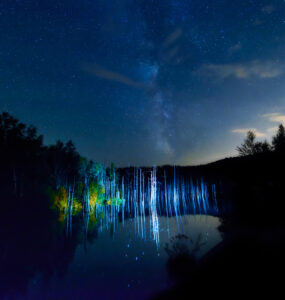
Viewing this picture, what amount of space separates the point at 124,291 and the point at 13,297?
3685 millimetres

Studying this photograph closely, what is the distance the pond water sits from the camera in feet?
20.5

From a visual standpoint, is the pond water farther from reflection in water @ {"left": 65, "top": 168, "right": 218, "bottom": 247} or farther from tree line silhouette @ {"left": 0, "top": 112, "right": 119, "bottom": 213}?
tree line silhouette @ {"left": 0, "top": 112, "right": 119, "bottom": 213}

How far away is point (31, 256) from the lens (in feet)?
32.2

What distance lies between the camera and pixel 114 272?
7797 millimetres

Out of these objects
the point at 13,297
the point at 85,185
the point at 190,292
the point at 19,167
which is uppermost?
the point at 19,167

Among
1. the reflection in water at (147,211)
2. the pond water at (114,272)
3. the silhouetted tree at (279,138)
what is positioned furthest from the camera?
the silhouetted tree at (279,138)

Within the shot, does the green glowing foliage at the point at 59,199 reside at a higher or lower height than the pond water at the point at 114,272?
higher

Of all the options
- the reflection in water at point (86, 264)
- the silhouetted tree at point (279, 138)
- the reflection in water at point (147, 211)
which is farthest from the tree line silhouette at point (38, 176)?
the silhouetted tree at point (279, 138)

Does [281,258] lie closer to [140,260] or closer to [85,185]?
[140,260]

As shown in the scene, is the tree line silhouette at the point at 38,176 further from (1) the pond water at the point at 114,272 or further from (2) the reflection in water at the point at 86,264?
(1) the pond water at the point at 114,272

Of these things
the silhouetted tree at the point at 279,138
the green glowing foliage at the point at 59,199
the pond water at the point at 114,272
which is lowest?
the pond water at the point at 114,272

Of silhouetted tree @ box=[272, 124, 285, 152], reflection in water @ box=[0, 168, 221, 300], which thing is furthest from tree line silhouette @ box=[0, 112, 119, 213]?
silhouetted tree @ box=[272, 124, 285, 152]

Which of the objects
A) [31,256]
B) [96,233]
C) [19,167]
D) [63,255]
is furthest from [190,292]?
[19,167]

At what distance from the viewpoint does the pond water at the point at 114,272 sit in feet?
20.5
